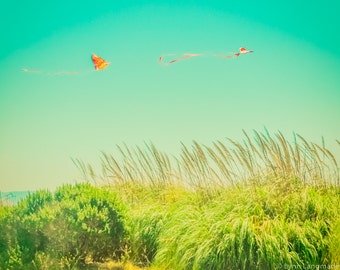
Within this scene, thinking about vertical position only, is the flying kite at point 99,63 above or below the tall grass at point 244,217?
above

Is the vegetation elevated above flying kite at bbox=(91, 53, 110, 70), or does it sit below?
below

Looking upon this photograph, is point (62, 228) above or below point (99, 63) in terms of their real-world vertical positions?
below

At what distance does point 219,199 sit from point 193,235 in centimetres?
91

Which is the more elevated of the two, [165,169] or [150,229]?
[165,169]

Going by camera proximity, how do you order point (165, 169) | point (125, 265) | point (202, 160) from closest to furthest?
point (125, 265), point (202, 160), point (165, 169)

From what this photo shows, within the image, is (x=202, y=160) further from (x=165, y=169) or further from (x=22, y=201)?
(x=22, y=201)

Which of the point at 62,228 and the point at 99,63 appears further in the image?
the point at 99,63

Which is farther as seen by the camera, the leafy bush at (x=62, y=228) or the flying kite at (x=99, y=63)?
the flying kite at (x=99, y=63)

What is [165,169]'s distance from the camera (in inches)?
208

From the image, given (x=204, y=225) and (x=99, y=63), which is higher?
(x=99, y=63)

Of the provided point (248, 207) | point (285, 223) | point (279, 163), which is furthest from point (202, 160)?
point (285, 223)

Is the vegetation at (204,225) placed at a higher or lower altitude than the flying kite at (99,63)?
lower

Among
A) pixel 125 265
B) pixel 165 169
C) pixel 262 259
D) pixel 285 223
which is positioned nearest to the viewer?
pixel 262 259

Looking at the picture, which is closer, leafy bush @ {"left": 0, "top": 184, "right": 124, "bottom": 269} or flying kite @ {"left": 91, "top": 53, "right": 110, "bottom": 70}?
leafy bush @ {"left": 0, "top": 184, "right": 124, "bottom": 269}
